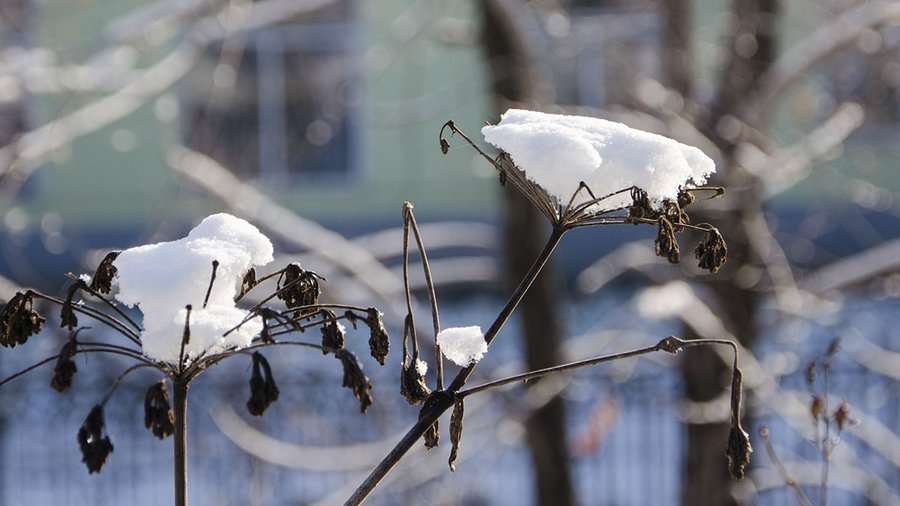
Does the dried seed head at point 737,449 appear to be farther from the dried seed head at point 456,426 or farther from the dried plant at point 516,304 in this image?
the dried seed head at point 456,426

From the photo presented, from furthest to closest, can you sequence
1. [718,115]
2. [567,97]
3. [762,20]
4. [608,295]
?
1. [608,295]
2. [567,97]
3. [762,20]
4. [718,115]

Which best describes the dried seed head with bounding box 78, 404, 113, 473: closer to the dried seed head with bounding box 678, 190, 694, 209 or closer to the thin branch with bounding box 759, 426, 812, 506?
the dried seed head with bounding box 678, 190, 694, 209

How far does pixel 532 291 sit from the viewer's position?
4148mm

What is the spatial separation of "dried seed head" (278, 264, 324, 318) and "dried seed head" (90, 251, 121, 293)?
185 millimetres

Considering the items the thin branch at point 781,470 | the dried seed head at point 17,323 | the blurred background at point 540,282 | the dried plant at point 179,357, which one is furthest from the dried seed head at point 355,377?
the blurred background at point 540,282

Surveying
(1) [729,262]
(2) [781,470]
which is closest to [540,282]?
(1) [729,262]

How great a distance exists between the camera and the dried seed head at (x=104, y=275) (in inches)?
37.5

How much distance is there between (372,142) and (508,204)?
10.2m

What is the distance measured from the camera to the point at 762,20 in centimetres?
415

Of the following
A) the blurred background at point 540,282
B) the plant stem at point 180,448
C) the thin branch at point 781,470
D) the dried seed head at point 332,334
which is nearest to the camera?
the plant stem at point 180,448

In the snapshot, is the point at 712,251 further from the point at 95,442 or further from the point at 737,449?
the point at 95,442

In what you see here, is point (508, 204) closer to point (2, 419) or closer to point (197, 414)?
point (197, 414)


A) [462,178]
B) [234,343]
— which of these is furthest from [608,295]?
[234,343]

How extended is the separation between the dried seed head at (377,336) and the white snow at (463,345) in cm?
7
